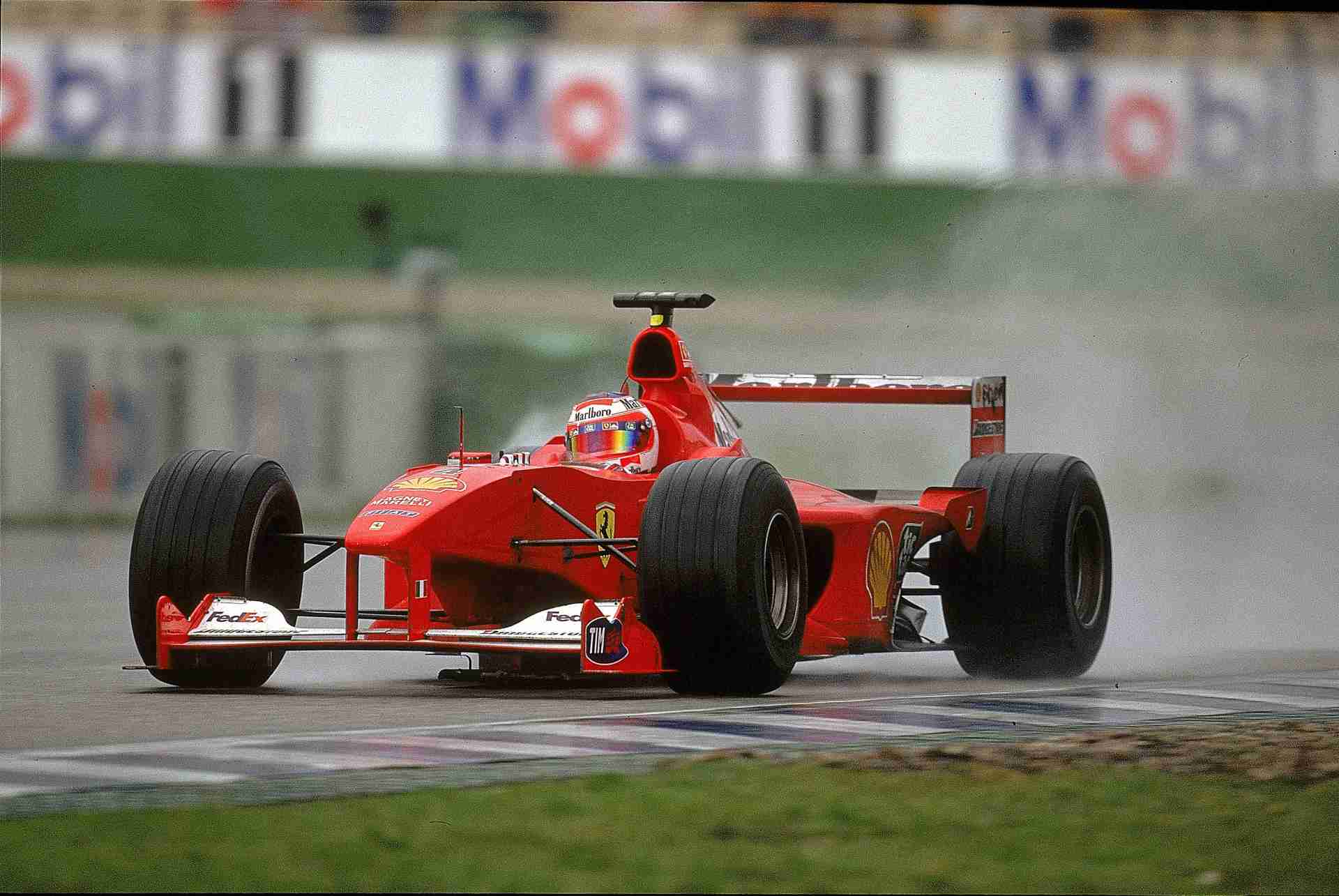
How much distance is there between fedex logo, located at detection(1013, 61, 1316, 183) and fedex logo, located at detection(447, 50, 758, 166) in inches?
135

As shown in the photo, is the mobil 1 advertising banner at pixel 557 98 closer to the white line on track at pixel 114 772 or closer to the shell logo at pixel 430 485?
the shell logo at pixel 430 485

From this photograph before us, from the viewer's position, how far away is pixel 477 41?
26.6 metres

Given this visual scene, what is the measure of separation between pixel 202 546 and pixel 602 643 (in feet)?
7.10

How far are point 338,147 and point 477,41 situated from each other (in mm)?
4961

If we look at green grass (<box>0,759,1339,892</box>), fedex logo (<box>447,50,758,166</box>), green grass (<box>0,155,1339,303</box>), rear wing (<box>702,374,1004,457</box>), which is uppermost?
fedex logo (<box>447,50,758,166</box>)

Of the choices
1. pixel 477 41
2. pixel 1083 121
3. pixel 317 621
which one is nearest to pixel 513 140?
pixel 477 41

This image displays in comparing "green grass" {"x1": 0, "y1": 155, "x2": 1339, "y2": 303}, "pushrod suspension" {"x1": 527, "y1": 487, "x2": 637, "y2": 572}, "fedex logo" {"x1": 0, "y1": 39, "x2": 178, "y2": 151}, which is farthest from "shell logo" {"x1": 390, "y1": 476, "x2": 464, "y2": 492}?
"fedex logo" {"x1": 0, "y1": 39, "x2": 178, "y2": 151}

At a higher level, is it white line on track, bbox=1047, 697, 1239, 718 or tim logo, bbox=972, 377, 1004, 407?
tim logo, bbox=972, 377, 1004, 407

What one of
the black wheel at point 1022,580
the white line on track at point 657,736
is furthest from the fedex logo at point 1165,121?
the white line on track at point 657,736

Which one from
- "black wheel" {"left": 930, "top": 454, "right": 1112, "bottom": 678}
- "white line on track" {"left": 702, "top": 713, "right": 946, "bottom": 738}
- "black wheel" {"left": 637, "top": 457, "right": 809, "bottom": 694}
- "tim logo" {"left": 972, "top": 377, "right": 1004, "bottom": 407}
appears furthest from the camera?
"tim logo" {"left": 972, "top": 377, "right": 1004, "bottom": 407}

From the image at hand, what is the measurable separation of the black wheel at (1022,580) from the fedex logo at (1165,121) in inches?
376

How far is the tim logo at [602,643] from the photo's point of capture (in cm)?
1059

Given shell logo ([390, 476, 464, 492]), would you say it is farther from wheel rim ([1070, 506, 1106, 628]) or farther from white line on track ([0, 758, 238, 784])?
wheel rim ([1070, 506, 1106, 628])

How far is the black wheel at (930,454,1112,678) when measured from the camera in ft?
43.1
